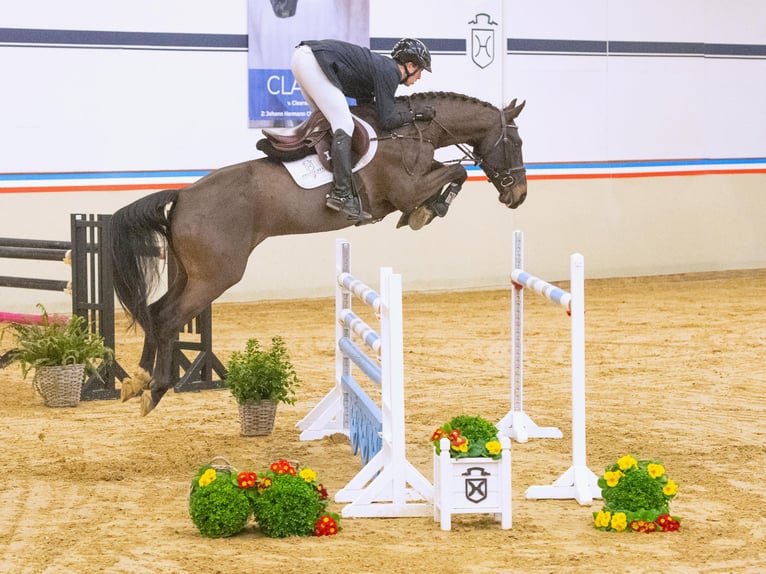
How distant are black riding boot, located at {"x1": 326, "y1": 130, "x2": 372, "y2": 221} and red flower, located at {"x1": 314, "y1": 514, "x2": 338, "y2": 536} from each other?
64.9 inches

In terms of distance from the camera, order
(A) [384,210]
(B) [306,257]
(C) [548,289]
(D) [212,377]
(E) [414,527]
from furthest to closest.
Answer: (B) [306,257] → (D) [212,377] → (A) [384,210] → (C) [548,289] → (E) [414,527]

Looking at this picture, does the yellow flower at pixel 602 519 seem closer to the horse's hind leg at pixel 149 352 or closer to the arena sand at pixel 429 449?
the arena sand at pixel 429 449

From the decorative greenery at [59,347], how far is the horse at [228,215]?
61.1 inches

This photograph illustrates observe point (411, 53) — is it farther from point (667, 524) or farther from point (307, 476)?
point (667, 524)

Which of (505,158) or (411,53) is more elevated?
(411,53)

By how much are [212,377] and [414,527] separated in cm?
365

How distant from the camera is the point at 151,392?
596 centimetres

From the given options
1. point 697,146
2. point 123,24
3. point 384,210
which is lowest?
point 384,210

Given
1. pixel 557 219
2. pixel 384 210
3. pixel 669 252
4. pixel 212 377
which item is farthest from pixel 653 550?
pixel 669 252

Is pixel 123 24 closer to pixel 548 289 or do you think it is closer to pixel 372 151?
pixel 372 151

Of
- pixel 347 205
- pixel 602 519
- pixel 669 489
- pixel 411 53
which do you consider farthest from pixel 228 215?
pixel 669 489

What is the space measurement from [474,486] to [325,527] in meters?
0.63

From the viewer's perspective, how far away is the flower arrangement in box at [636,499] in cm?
471

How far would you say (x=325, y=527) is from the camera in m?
4.70
